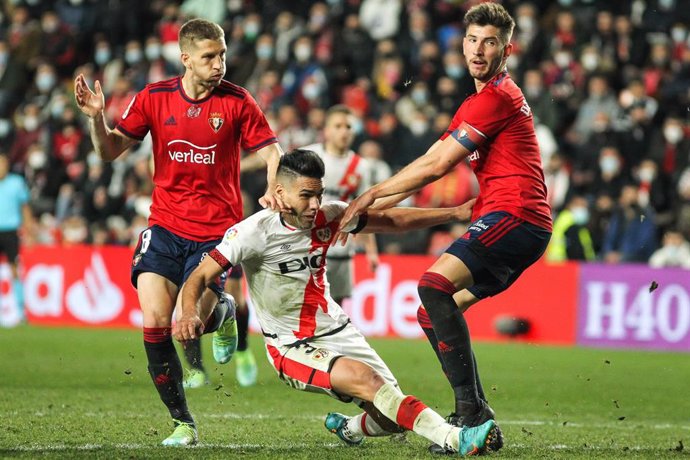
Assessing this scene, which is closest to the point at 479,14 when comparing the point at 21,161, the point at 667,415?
the point at 667,415

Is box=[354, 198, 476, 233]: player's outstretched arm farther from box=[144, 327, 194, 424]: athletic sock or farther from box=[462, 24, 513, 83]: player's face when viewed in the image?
box=[144, 327, 194, 424]: athletic sock

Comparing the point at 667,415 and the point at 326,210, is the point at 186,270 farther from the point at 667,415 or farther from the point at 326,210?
the point at 667,415

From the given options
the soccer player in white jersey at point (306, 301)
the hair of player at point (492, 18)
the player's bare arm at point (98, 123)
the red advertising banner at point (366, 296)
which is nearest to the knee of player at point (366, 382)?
the soccer player in white jersey at point (306, 301)

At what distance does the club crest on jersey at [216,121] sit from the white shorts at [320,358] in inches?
59.5

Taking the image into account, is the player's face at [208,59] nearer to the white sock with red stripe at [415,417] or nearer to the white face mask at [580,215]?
the white sock with red stripe at [415,417]

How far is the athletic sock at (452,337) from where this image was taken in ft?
22.0

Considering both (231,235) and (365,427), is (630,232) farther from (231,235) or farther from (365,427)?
(231,235)

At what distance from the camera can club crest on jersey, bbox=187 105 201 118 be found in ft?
24.6

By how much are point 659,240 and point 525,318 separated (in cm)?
220

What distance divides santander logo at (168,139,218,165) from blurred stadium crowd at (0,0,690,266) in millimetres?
8464

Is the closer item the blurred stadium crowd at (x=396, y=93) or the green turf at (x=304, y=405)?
the green turf at (x=304, y=405)

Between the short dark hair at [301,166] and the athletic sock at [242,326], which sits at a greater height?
the short dark hair at [301,166]

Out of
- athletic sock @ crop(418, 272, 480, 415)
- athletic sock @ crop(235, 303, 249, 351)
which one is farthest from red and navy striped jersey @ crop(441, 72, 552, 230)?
athletic sock @ crop(235, 303, 249, 351)

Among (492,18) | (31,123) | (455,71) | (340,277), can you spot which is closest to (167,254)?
(492,18)
